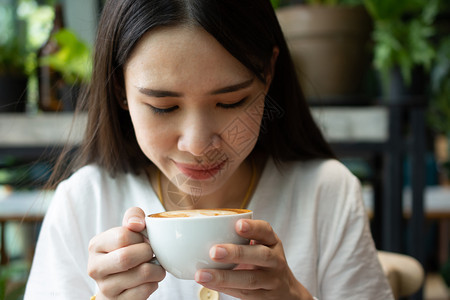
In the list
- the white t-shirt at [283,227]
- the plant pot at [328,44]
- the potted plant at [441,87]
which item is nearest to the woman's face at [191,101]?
the white t-shirt at [283,227]

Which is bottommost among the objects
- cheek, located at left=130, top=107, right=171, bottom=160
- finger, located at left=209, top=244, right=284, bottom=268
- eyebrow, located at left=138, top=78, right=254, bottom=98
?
finger, located at left=209, top=244, right=284, bottom=268

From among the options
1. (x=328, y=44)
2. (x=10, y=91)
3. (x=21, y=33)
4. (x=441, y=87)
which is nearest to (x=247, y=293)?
(x=328, y=44)

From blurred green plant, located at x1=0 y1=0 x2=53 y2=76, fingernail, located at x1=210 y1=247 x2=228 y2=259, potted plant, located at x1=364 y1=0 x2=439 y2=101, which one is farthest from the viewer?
blurred green plant, located at x1=0 y1=0 x2=53 y2=76

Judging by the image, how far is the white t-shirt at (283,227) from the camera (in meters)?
1.03

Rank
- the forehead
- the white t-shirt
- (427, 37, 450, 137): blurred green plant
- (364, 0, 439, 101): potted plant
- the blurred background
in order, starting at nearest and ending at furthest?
the forehead → the white t-shirt → the blurred background → (364, 0, 439, 101): potted plant → (427, 37, 450, 137): blurred green plant

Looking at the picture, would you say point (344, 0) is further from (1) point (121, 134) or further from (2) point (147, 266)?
(2) point (147, 266)

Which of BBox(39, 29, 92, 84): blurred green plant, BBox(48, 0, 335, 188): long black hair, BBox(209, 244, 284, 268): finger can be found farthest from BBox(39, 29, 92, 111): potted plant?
BBox(209, 244, 284, 268): finger

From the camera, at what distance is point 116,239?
68 centimetres

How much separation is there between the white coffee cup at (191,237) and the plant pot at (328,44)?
1271mm

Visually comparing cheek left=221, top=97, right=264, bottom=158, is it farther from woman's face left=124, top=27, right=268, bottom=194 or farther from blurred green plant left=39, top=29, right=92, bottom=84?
blurred green plant left=39, top=29, right=92, bottom=84

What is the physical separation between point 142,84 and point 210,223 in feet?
1.03

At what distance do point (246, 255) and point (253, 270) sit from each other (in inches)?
2.4

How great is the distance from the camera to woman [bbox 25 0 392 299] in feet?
2.33

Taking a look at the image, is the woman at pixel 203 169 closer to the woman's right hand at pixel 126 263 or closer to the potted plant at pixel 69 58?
the woman's right hand at pixel 126 263
